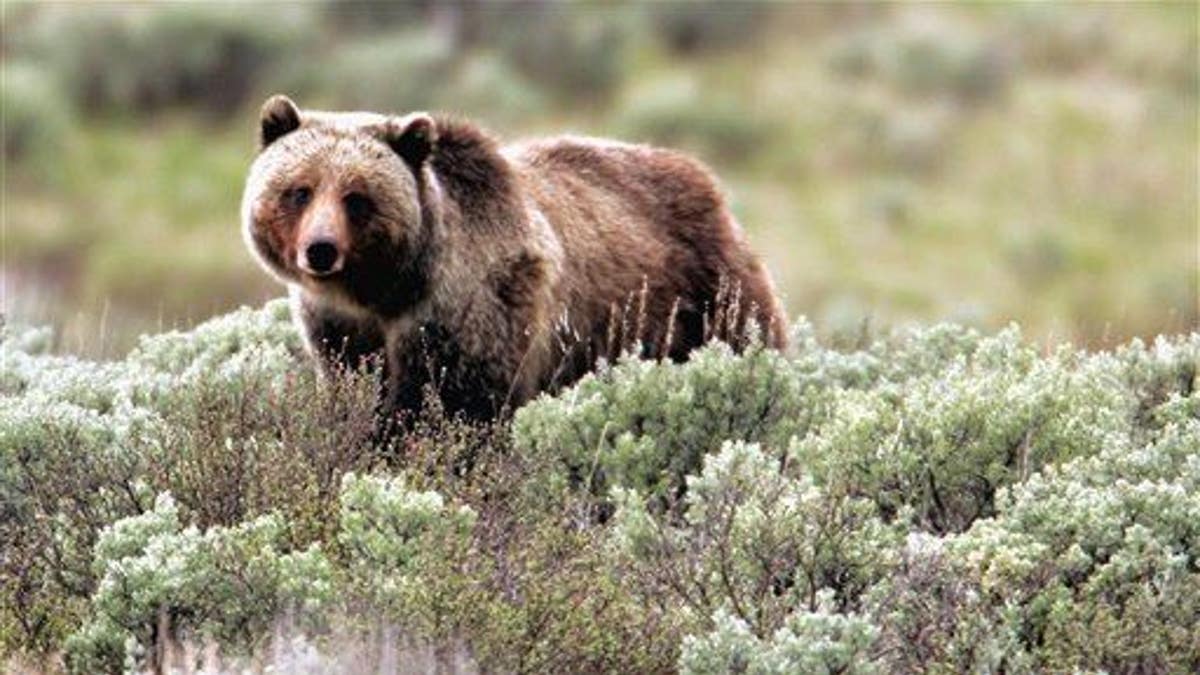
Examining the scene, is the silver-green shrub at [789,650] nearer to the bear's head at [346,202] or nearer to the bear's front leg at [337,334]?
the bear's head at [346,202]

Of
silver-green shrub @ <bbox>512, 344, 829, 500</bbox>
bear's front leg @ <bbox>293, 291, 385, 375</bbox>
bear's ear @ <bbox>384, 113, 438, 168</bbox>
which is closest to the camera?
silver-green shrub @ <bbox>512, 344, 829, 500</bbox>

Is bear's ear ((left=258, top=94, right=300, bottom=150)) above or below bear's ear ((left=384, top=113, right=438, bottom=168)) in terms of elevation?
above

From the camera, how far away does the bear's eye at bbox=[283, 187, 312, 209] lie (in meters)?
8.90

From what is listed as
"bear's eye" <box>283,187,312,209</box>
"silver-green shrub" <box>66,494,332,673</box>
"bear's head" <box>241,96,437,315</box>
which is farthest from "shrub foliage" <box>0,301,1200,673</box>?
"bear's eye" <box>283,187,312,209</box>

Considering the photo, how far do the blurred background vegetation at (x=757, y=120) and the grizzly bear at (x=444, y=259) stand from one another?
1298 cm

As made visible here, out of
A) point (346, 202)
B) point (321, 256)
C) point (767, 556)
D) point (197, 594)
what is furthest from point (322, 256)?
point (767, 556)

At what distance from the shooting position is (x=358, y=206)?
8914 mm

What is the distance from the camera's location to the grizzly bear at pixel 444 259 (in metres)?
8.93

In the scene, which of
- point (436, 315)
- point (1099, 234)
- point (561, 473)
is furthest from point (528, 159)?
point (1099, 234)

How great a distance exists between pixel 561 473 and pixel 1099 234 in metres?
19.8

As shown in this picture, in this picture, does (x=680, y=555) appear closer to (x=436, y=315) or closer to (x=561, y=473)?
(x=561, y=473)

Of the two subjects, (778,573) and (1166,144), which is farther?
(1166,144)

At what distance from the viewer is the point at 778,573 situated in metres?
7.08

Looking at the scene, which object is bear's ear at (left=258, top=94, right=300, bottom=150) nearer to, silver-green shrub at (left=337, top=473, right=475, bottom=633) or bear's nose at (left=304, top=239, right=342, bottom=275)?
bear's nose at (left=304, top=239, right=342, bottom=275)
